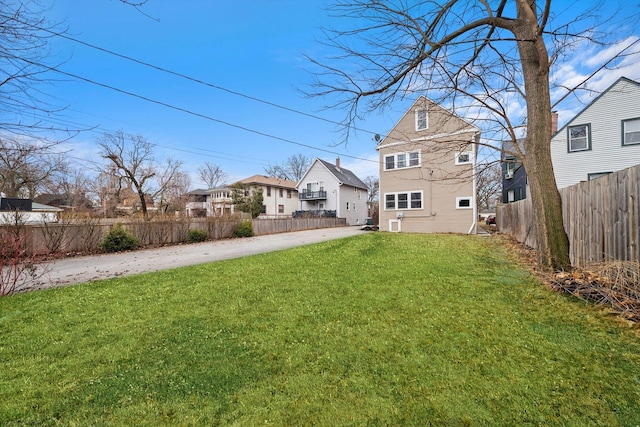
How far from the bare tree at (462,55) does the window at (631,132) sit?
13036mm

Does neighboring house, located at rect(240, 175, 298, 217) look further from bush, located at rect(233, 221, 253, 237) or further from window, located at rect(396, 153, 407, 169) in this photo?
window, located at rect(396, 153, 407, 169)

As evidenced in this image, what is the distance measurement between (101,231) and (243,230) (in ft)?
24.0

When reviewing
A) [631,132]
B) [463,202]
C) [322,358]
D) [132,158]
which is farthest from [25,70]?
[132,158]

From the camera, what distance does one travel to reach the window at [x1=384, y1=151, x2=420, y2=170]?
57.5 feet

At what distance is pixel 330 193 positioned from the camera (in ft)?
103

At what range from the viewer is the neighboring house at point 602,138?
13.5 metres

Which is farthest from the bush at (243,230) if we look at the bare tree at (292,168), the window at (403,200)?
the bare tree at (292,168)

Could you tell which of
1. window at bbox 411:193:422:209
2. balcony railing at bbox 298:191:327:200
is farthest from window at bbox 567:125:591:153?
balcony railing at bbox 298:191:327:200

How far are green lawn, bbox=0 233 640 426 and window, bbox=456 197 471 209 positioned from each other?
12.2 metres

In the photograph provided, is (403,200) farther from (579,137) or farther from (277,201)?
(277,201)

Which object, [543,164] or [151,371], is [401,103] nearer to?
[543,164]

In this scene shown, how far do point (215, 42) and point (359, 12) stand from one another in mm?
6388

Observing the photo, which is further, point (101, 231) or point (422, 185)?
point (422, 185)

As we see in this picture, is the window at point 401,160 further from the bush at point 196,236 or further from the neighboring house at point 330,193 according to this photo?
the bush at point 196,236
